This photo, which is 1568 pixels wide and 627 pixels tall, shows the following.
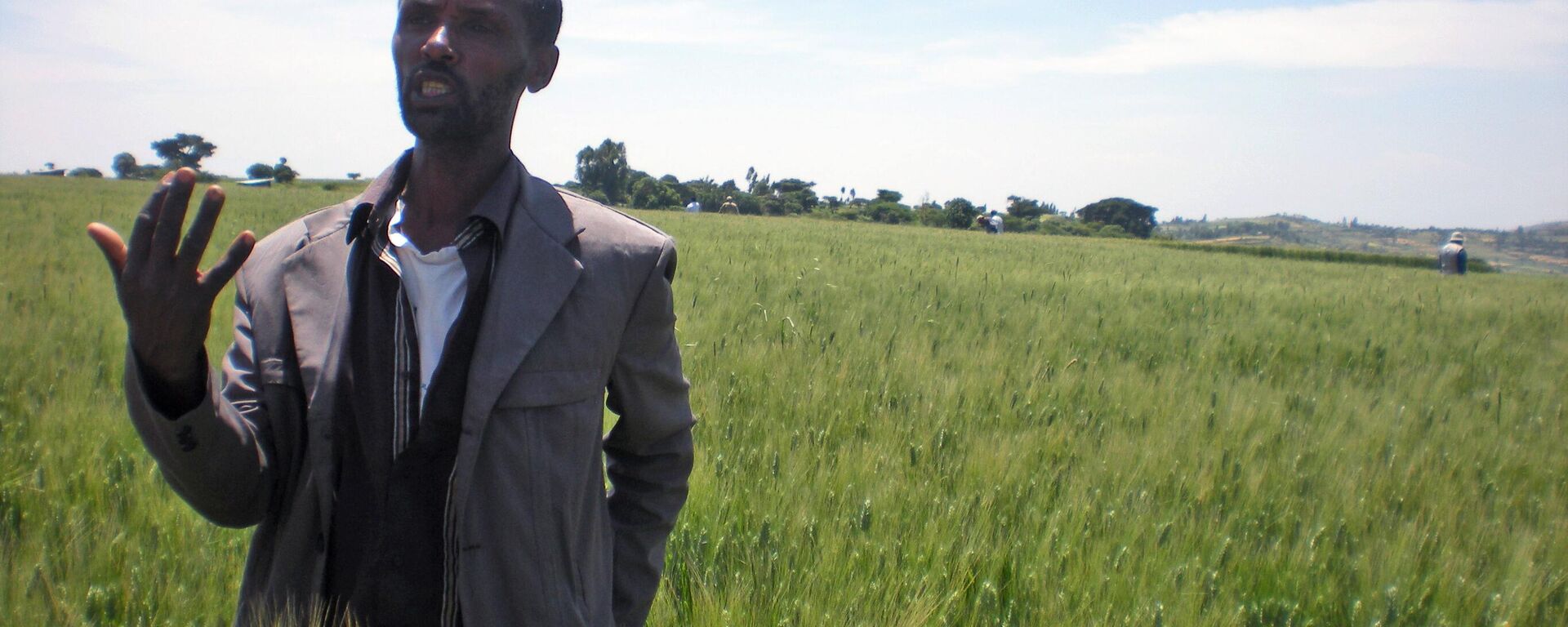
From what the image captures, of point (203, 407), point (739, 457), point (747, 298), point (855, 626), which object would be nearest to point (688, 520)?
point (739, 457)

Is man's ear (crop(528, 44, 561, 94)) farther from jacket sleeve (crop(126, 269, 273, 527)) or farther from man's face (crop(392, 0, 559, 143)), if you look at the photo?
jacket sleeve (crop(126, 269, 273, 527))

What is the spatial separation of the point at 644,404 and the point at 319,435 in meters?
0.48

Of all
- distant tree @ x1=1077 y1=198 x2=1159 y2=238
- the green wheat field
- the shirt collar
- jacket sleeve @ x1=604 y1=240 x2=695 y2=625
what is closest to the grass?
the green wheat field

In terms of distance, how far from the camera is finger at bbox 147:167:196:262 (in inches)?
40.3

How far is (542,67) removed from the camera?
1526 millimetres

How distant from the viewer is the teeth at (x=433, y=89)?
1357mm

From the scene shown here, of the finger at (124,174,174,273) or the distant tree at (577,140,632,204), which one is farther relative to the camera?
the distant tree at (577,140,632,204)

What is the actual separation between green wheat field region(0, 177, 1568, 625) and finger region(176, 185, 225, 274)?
1.11 m

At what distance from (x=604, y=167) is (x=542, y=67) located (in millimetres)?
39336

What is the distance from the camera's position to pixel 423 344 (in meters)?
1.36

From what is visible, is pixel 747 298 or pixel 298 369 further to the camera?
pixel 747 298

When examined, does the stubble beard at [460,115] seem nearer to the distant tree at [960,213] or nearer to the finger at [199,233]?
the finger at [199,233]

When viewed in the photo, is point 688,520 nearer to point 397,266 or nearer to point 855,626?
point 855,626

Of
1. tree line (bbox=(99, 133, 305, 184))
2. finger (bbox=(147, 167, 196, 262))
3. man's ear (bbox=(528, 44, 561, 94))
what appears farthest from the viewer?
tree line (bbox=(99, 133, 305, 184))
